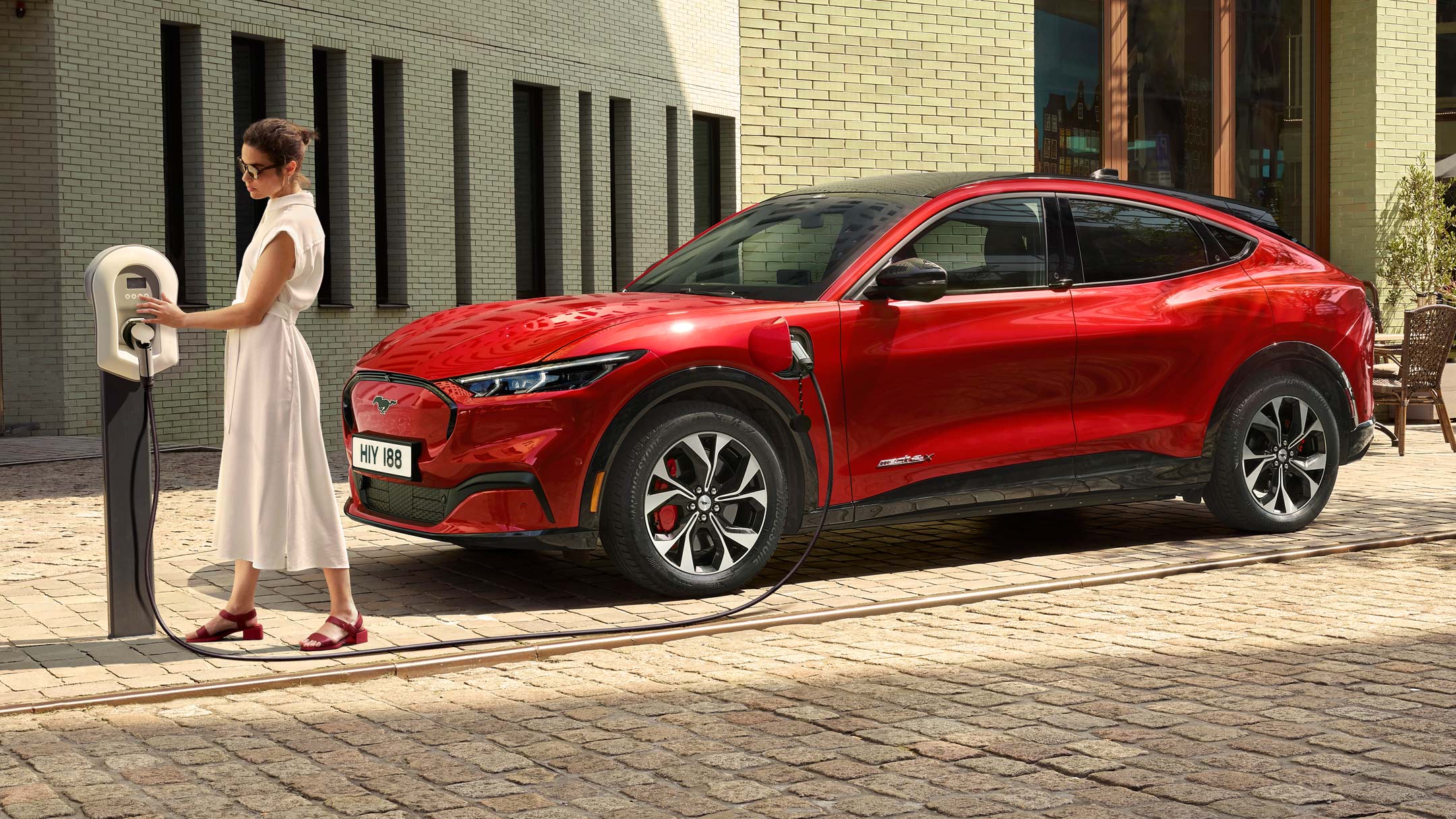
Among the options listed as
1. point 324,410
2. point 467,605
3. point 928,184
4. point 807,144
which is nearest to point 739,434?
point 467,605

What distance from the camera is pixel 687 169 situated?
79.2 ft

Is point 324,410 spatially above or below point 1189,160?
below

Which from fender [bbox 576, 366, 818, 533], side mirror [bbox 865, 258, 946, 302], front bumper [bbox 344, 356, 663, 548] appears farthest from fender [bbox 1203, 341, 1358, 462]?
front bumper [bbox 344, 356, 663, 548]

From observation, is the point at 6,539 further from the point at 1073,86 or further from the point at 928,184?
the point at 1073,86

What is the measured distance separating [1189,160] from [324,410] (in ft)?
34.4

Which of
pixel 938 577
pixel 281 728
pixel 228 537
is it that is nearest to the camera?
pixel 281 728

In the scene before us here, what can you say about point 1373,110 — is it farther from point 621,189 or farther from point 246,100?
point 246,100

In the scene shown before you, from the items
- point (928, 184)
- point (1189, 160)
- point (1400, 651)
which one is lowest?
point (1400, 651)

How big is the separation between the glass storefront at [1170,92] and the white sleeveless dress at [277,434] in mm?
15017

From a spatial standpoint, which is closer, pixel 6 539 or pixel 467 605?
pixel 467 605

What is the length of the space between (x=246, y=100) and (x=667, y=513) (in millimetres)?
12529

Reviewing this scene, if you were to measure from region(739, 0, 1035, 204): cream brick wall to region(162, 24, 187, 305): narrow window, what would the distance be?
6528 mm

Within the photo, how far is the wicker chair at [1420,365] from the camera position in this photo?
1328 centimetres

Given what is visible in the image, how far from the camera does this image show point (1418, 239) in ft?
71.3
